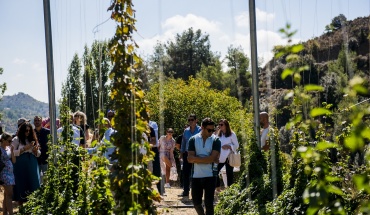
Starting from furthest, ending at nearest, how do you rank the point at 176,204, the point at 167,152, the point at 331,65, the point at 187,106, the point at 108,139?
1. the point at 331,65
2. the point at 187,106
3. the point at 167,152
4. the point at 176,204
5. the point at 108,139

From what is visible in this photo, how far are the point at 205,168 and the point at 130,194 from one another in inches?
159

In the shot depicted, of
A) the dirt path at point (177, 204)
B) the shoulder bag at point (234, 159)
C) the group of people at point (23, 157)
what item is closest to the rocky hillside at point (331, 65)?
the dirt path at point (177, 204)

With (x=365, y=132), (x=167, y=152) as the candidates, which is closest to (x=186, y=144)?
(x=167, y=152)

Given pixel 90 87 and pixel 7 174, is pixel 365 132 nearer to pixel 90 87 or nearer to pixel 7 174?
Answer: pixel 7 174

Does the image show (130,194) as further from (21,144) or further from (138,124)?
(21,144)

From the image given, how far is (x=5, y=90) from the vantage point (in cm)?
1823

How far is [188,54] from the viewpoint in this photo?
72.4 metres

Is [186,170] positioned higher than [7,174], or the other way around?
[7,174]

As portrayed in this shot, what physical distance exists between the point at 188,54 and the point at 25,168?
6207 centimetres

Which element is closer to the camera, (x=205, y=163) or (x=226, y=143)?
(x=205, y=163)

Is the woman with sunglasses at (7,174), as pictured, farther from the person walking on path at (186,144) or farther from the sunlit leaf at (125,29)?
the sunlit leaf at (125,29)

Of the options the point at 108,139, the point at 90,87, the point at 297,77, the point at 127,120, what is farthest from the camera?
the point at 90,87

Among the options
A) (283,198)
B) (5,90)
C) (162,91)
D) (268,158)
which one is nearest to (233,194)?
(268,158)

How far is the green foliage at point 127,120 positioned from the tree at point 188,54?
64.3 metres
